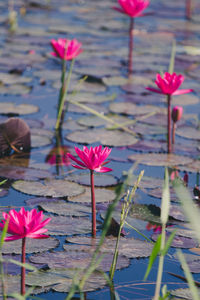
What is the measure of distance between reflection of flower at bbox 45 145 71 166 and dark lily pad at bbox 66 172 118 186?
0.16 meters

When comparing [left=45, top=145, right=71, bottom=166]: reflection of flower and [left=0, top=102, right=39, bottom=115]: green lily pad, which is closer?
[left=45, top=145, right=71, bottom=166]: reflection of flower

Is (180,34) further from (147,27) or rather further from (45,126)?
(45,126)

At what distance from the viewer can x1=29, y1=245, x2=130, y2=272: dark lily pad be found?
61.6 inches

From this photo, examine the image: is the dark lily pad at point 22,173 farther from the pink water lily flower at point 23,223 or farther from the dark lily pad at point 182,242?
the pink water lily flower at point 23,223

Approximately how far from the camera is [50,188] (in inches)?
81.5

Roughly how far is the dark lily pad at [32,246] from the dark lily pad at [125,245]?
0.06m

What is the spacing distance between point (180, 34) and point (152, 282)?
11.3ft

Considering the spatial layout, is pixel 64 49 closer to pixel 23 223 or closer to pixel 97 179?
pixel 97 179

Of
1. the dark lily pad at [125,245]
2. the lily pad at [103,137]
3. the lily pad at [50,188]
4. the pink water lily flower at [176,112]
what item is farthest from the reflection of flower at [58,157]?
the dark lily pad at [125,245]

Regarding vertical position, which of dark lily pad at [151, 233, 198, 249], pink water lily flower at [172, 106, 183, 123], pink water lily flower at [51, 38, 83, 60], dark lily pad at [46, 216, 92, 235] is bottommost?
dark lily pad at [151, 233, 198, 249]

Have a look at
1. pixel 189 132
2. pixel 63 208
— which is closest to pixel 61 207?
pixel 63 208

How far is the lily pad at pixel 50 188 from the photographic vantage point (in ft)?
6.66

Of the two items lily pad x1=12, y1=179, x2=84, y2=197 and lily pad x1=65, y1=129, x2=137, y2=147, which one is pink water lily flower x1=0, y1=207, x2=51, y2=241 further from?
lily pad x1=65, y1=129, x2=137, y2=147

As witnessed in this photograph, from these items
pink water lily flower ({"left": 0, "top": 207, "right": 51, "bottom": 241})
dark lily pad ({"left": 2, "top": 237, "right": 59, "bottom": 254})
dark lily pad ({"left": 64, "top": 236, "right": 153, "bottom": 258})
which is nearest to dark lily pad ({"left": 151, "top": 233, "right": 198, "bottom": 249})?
dark lily pad ({"left": 64, "top": 236, "right": 153, "bottom": 258})
